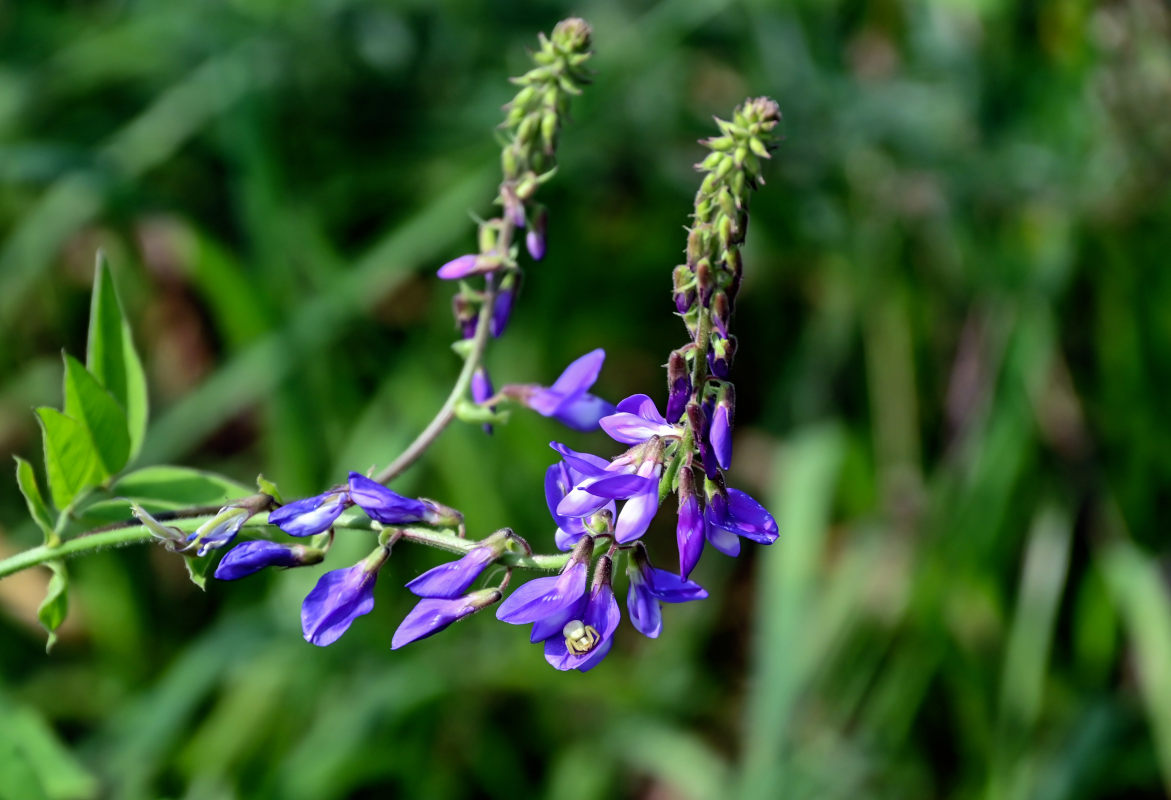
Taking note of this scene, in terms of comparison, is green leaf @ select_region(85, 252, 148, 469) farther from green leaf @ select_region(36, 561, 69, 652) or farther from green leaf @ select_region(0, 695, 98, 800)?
green leaf @ select_region(0, 695, 98, 800)

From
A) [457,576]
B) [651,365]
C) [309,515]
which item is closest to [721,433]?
[457,576]

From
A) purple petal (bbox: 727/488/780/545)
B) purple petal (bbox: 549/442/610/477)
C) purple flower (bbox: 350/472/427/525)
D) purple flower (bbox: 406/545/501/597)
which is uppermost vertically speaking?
purple petal (bbox: 549/442/610/477)

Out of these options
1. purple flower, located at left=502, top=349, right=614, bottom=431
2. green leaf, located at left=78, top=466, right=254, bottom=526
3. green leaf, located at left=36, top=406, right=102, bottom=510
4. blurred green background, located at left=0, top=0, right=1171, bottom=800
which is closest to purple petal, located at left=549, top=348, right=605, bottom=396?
purple flower, located at left=502, top=349, right=614, bottom=431

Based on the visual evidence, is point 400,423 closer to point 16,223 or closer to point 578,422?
point 16,223

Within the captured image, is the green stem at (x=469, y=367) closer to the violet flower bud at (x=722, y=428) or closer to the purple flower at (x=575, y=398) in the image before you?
the purple flower at (x=575, y=398)

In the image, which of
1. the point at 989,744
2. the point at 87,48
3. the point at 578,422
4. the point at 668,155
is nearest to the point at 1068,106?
the point at 668,155

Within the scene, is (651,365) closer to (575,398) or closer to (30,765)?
(575,398)
